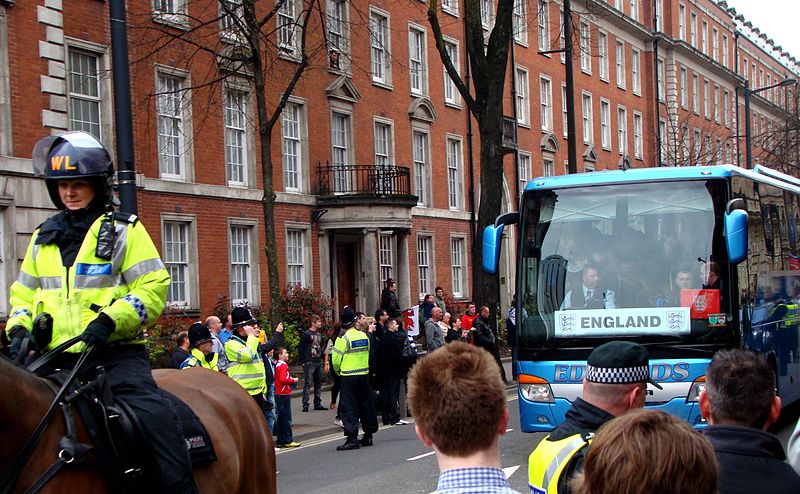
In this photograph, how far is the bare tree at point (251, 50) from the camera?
65.4ft

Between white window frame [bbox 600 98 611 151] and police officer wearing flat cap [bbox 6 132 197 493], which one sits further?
white window frame [bbox 600 98 611 151]

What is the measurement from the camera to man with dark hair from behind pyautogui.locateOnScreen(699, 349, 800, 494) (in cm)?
347

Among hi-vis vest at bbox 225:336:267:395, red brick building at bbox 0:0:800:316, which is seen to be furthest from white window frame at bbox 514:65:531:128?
hi-vis vest at bbox 225:336:267:395

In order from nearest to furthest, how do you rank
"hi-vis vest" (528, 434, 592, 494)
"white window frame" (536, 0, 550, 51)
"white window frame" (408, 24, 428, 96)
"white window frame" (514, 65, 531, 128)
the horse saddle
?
"hi-vis vest" (528, 434, 592, 494) → the horse saddle → "white window frame" (408, 24, 428, 96) → "white window frame" (514, 65, 531, 128) → "white window frame" (536, 0, 550, 51)

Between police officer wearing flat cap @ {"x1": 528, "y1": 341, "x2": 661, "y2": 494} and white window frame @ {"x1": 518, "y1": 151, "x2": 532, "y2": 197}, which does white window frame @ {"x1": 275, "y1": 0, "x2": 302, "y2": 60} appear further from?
police officer wearing flat cap @ {"x1": 528, "y1": 341, "x2": 661, "y2": 494}

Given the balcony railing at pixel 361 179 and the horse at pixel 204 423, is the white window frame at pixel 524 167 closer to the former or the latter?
the balcony railing at pixel 361 179

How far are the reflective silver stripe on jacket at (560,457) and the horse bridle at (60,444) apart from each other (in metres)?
2.10

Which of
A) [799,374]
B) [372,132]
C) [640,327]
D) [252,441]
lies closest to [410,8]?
[372,132]

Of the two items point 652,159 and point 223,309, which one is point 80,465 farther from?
point 652,159

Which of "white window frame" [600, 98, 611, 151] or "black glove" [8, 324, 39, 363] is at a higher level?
"white window frame" [600, 98, 611, 151]

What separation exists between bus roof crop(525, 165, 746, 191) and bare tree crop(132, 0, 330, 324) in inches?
325

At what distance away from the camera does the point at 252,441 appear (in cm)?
693

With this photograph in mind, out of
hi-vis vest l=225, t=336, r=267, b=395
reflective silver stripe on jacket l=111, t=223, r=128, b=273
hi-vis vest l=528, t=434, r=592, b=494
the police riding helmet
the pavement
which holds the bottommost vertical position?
the pavement

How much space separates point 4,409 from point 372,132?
92.6 feet
